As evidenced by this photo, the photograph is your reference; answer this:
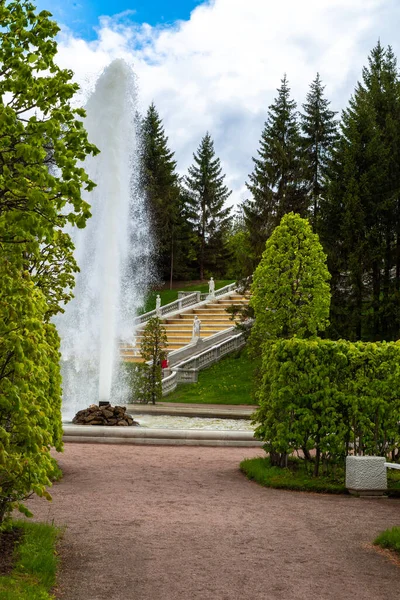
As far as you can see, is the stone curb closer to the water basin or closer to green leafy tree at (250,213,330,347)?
green leafy tree at (250,213,330,347)

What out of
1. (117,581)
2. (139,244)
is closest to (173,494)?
(117,581)

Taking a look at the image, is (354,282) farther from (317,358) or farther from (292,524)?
(292,524)

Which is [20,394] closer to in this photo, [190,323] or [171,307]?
[190,323]

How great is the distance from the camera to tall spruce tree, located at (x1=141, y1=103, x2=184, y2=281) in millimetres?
62688

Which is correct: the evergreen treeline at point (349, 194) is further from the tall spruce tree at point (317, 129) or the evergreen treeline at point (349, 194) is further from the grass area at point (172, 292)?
the grass area at point (172, 292)

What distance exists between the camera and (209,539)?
766cm

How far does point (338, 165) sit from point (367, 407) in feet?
92.2

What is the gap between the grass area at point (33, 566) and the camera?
527 cm

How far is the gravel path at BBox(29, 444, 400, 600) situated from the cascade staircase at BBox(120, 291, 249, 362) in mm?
25484

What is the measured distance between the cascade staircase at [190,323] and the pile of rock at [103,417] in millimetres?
17791

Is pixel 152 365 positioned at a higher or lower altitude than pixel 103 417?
higher

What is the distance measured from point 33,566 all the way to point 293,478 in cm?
618

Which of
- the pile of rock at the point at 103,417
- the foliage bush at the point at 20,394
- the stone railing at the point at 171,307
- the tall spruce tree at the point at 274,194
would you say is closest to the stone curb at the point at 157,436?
the pile of rock at the point at 103,417

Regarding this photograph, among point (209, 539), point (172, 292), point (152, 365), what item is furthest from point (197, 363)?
point (209, 539)
